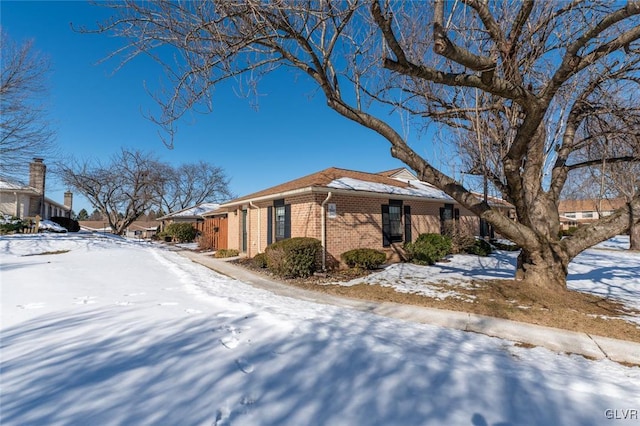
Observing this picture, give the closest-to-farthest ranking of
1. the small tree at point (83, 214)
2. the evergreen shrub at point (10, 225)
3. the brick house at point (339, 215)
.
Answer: the brick house at point (339, 215)
the evergreen shrub at point (10, 225)
the small tree at point (83, 214)

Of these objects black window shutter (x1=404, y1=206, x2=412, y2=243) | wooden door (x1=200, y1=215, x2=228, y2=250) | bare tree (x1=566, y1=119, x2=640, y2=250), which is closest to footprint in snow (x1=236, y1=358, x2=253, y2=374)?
bare tree (x1=566, y1=119, x2=640, y2=250)

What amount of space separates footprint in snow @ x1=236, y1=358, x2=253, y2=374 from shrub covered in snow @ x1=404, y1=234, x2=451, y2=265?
943cm

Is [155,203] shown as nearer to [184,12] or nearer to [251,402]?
[184,12]

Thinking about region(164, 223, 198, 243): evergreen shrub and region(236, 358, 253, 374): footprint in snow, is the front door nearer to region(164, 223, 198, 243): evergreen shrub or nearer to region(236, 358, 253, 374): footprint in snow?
region(236, 358, 253, 374): footprint in snow

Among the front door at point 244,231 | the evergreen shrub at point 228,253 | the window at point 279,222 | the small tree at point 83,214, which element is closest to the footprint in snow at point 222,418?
the window at point 279,222

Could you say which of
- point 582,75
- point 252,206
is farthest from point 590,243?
point 252,206

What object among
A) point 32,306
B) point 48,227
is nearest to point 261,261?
point 32,306

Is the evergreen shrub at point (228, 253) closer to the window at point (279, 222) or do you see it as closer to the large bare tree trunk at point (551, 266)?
the window at point (279, 222)

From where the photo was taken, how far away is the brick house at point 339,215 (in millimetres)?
10148

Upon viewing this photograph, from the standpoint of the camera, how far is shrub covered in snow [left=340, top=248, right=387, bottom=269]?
9.95 metres

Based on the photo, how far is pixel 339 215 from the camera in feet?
34.3

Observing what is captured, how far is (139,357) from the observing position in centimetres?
286

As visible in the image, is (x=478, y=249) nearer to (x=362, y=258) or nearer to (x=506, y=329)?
(x=362, y=258)

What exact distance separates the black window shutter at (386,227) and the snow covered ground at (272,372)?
707 centimetres
